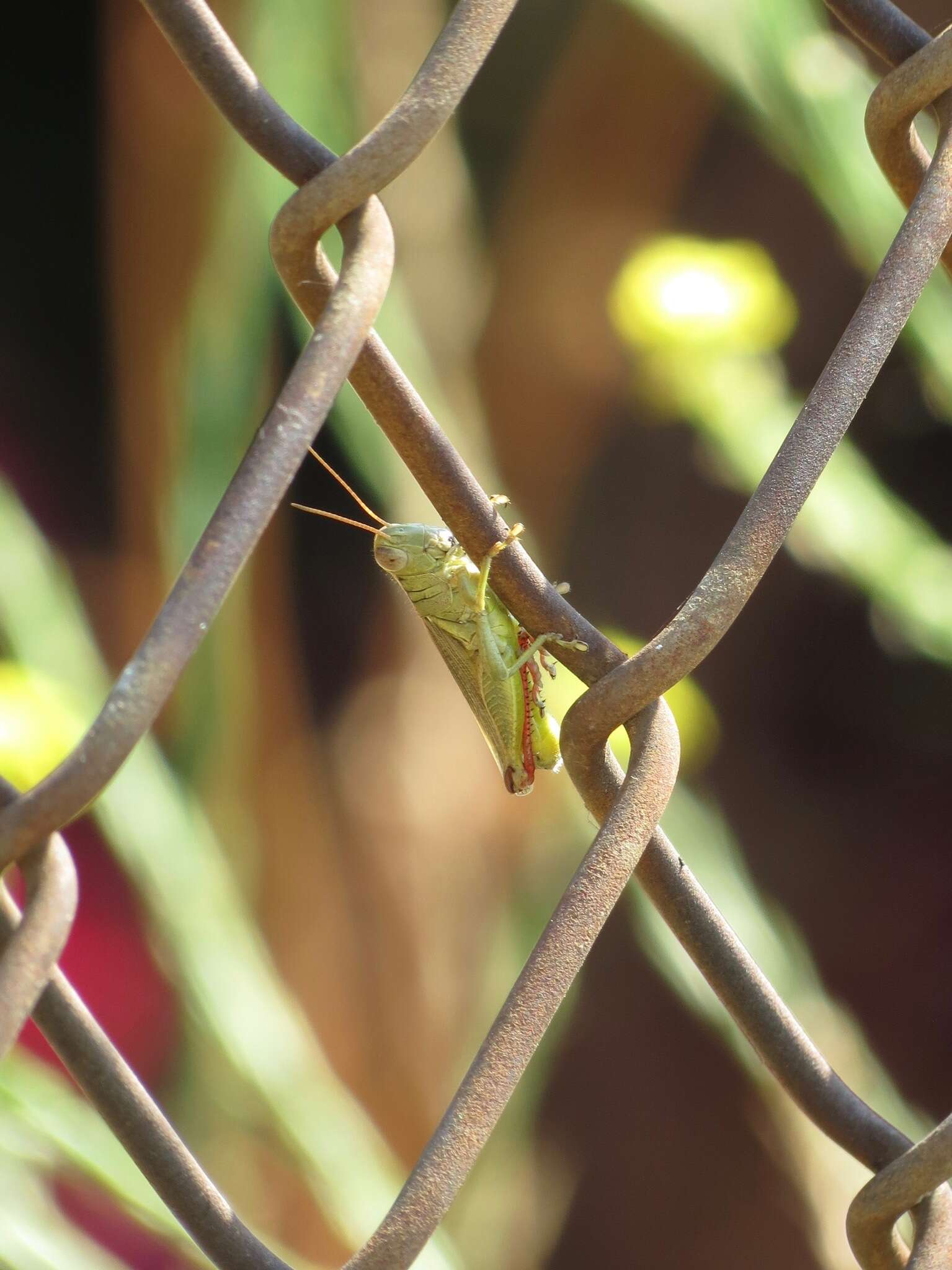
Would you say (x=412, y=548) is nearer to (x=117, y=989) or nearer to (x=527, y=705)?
(x=527, y=705)

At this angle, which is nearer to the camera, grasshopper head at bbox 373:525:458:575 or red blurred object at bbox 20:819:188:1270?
grasshopper head at bbox 373:525:458:575

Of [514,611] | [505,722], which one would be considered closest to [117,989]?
[505,722]

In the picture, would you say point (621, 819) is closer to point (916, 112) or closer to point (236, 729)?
point (916, 112)

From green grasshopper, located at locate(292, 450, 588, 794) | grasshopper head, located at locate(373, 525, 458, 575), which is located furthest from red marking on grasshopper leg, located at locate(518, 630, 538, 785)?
grasshopper head, located at locate(373, 525, 458, 575)

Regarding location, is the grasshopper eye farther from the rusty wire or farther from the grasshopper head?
the rusty wire

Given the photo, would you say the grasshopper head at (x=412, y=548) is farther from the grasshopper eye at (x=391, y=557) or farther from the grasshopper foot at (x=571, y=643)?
the grasshopper foot at (x=571, y=643)

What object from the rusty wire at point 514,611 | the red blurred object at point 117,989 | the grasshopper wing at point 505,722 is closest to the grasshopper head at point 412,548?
the grasshopper wing at point 505,722

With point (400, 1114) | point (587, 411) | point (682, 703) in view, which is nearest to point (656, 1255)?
point (400, 1114)
